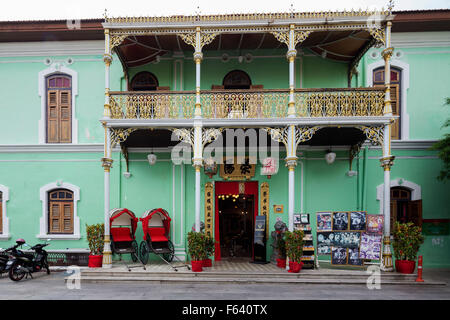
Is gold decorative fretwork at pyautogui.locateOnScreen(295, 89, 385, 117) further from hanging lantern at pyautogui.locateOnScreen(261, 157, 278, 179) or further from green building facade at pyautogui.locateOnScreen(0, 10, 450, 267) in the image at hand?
hanging lantern at pyautogui.locateOnScreen(261, 157, 278, 179)

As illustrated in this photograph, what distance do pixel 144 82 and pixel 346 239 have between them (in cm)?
923

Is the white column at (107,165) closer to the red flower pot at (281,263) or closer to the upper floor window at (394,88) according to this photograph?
the red flower pot at (281,263)

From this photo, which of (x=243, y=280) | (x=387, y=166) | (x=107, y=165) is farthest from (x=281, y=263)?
(x=107, y=165)

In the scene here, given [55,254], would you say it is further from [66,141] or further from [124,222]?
[66,141]

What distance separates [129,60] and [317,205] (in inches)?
356

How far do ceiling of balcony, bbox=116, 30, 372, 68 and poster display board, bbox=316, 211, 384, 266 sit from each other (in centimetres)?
584

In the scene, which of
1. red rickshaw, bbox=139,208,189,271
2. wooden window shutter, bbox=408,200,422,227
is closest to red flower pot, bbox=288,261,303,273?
red rickshaw, bbox=139,208,189,271

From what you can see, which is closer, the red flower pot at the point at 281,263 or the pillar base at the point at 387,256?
the pillar base at the point at 387,256

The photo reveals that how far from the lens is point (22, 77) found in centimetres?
1134

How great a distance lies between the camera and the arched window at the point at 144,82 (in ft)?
36.7

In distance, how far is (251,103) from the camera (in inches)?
368

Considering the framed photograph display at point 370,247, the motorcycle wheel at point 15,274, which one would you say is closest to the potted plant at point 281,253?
the framed photograph display at point 370,247

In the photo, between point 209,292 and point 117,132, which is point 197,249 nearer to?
point 209,292

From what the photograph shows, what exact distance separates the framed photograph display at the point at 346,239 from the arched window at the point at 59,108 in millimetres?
10345
